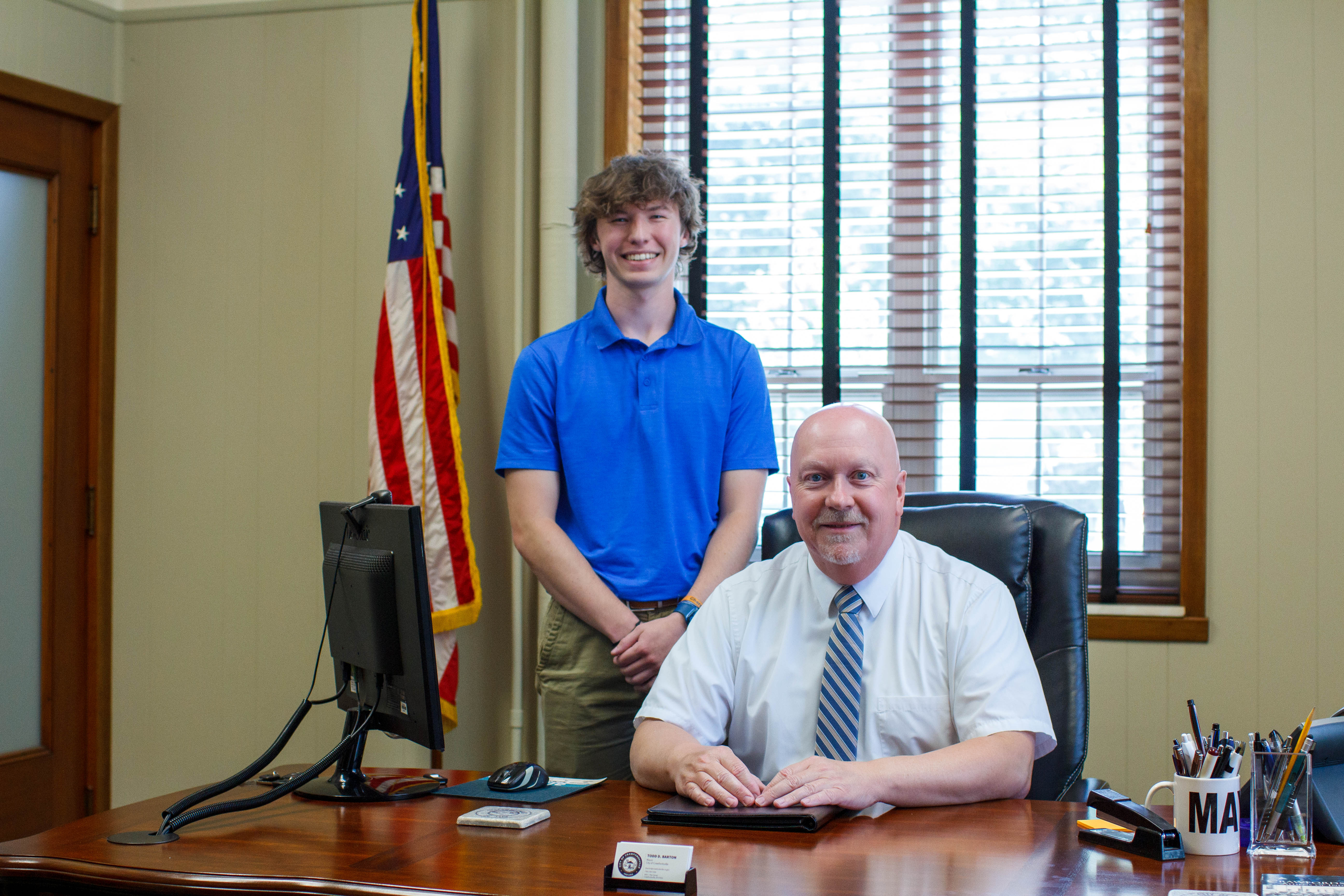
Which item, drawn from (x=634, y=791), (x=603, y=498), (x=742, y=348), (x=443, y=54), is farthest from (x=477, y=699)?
(x=443, y=54)

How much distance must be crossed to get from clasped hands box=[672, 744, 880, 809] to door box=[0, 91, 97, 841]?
2510 mm

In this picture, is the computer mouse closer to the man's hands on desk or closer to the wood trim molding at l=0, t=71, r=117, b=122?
the man's hands on desk

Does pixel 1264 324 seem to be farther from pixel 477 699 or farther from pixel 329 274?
pixel 329 274

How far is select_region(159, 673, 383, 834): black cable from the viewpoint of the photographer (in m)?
1.38

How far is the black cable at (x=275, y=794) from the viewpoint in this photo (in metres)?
1.38

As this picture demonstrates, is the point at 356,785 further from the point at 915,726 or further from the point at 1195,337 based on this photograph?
the point at 1195,337

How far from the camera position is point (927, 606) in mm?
1655

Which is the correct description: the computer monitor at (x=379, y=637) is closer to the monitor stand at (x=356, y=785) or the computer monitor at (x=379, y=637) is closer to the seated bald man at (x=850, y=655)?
the monitor stand at (x=356, y=785)

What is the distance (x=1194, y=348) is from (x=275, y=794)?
2.32 meters

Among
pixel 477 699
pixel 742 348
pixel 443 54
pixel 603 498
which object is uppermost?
pixel 443 54

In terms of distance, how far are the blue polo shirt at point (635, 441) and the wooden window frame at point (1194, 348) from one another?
1178 mm

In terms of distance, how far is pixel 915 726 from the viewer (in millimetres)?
1600

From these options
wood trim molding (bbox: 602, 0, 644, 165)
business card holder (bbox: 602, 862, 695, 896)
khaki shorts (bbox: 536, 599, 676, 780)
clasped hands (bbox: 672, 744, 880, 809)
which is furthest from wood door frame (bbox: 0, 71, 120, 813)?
business card holder (bbox: 602, 862, 695, 896)

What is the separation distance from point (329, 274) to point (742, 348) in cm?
149
